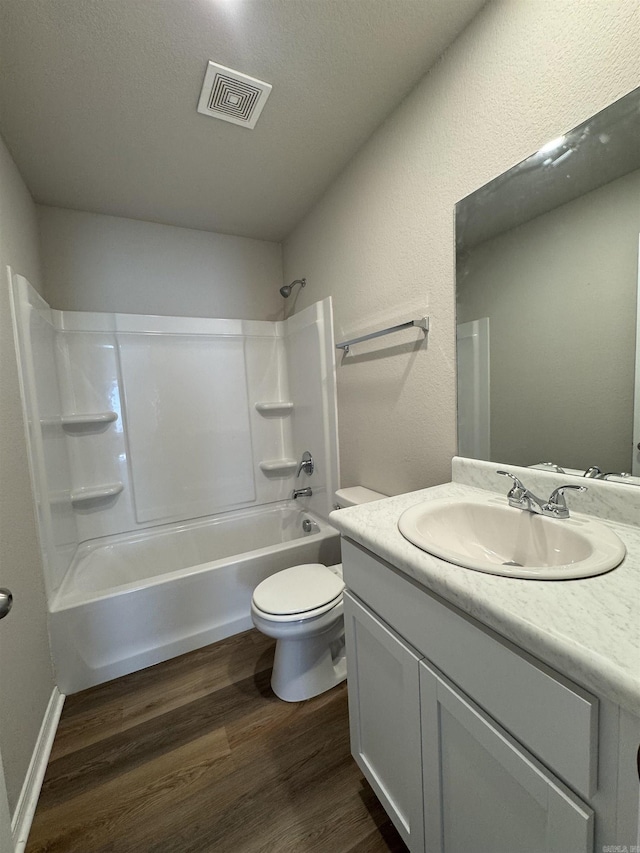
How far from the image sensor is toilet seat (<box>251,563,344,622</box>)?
134cm

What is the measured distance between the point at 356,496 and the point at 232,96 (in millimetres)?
1818

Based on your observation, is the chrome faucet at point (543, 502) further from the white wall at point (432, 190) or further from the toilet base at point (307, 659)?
the toilet base at point (307, 659)

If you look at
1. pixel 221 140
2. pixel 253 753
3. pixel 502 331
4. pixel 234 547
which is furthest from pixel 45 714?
pixel 221 140

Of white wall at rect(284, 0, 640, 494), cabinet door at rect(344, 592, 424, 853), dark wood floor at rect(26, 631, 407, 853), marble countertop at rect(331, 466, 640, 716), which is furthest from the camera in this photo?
dark wood floor at rect(26, 631, 407, 853)

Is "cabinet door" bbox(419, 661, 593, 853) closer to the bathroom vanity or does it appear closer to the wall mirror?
the bathroom vanity

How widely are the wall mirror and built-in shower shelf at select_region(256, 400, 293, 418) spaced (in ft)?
5.20

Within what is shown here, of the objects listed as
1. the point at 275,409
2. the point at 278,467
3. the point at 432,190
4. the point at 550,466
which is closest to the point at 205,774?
the point at 550,466

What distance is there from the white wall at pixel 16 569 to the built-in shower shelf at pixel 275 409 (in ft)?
4.76

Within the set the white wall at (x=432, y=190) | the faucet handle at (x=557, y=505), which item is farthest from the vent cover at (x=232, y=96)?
the faucet handle at (x=557, y=505)

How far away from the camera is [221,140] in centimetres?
153

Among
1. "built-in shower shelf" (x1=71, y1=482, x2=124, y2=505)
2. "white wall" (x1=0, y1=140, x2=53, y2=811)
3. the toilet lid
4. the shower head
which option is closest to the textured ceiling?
"white wall" (x1=0, y1=140, x2=53, y2=811)

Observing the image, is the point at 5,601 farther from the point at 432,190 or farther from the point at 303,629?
the point at 432,190

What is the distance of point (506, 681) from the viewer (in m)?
0.54

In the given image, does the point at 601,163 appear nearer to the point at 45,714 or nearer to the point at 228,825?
the point at 228,825
